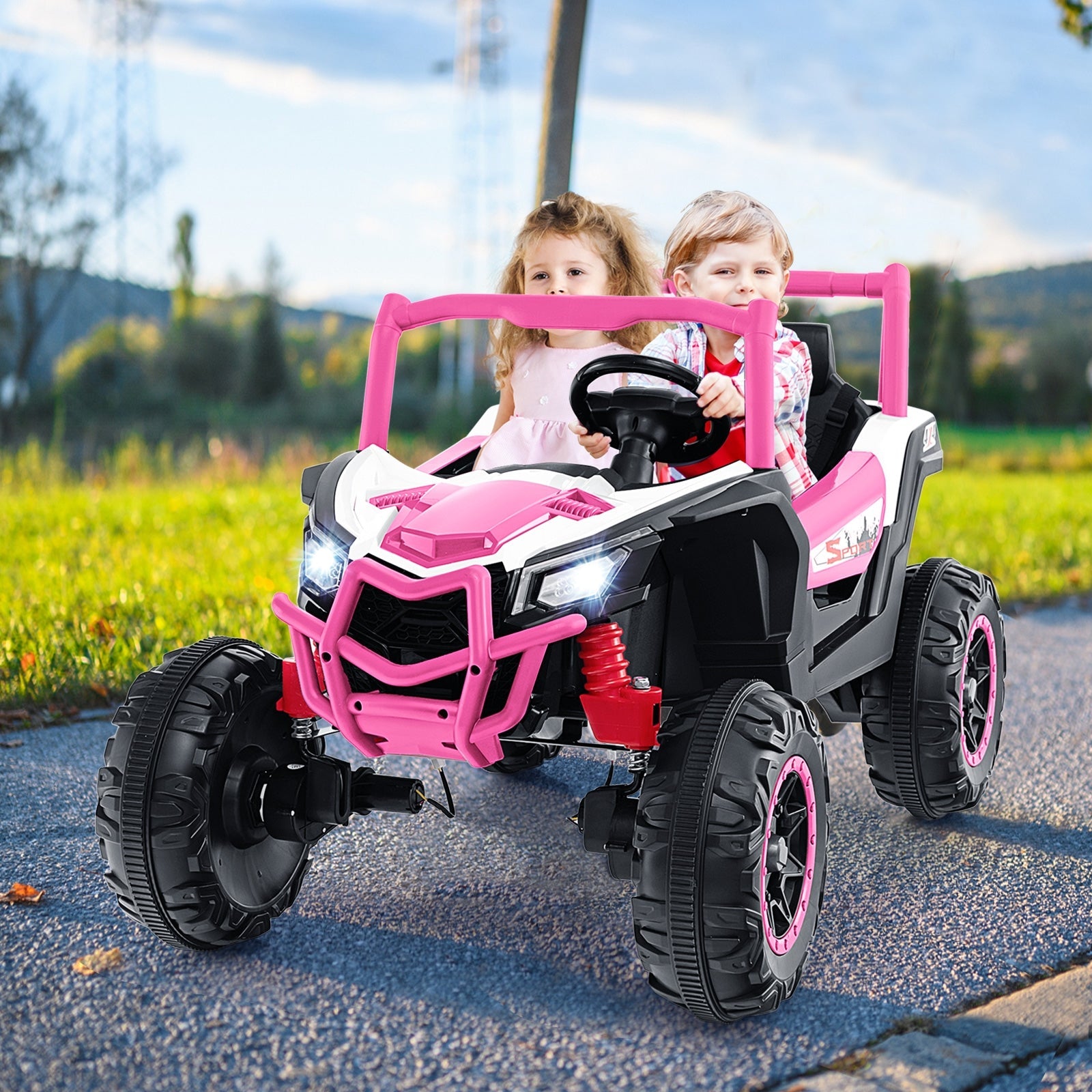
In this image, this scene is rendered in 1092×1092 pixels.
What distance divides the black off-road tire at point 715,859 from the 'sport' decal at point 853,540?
545mm

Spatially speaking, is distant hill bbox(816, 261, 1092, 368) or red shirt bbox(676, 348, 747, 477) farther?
distant hill bbox(816, 261, 1092, 368)

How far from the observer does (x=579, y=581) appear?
246cm

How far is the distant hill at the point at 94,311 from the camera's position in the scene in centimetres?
3869

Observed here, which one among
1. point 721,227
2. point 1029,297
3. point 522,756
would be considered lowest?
point 522,756

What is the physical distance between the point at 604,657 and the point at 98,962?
48.5 inches

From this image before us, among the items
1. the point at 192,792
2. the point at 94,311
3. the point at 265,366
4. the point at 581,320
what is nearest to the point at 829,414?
the point at 581,320

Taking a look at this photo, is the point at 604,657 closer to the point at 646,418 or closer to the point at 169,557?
the point at 646,418

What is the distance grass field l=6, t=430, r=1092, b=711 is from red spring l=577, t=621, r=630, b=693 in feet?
7.08

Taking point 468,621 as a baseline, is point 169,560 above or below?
below

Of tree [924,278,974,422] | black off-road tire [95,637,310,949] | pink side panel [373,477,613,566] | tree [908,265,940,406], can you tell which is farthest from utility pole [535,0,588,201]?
tree [924,278,974,422]

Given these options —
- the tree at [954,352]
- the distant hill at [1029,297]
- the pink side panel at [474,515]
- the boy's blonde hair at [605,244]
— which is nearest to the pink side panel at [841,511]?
the pink side panel at [474,515]

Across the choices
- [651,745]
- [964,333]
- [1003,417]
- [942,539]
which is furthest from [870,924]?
[964,333]

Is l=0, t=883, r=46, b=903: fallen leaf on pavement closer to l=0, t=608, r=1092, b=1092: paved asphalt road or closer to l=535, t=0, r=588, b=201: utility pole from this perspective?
l=0, t=608, r=1092, b=1092: paved asphalt road

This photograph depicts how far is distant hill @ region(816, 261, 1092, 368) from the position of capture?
25.8 m
